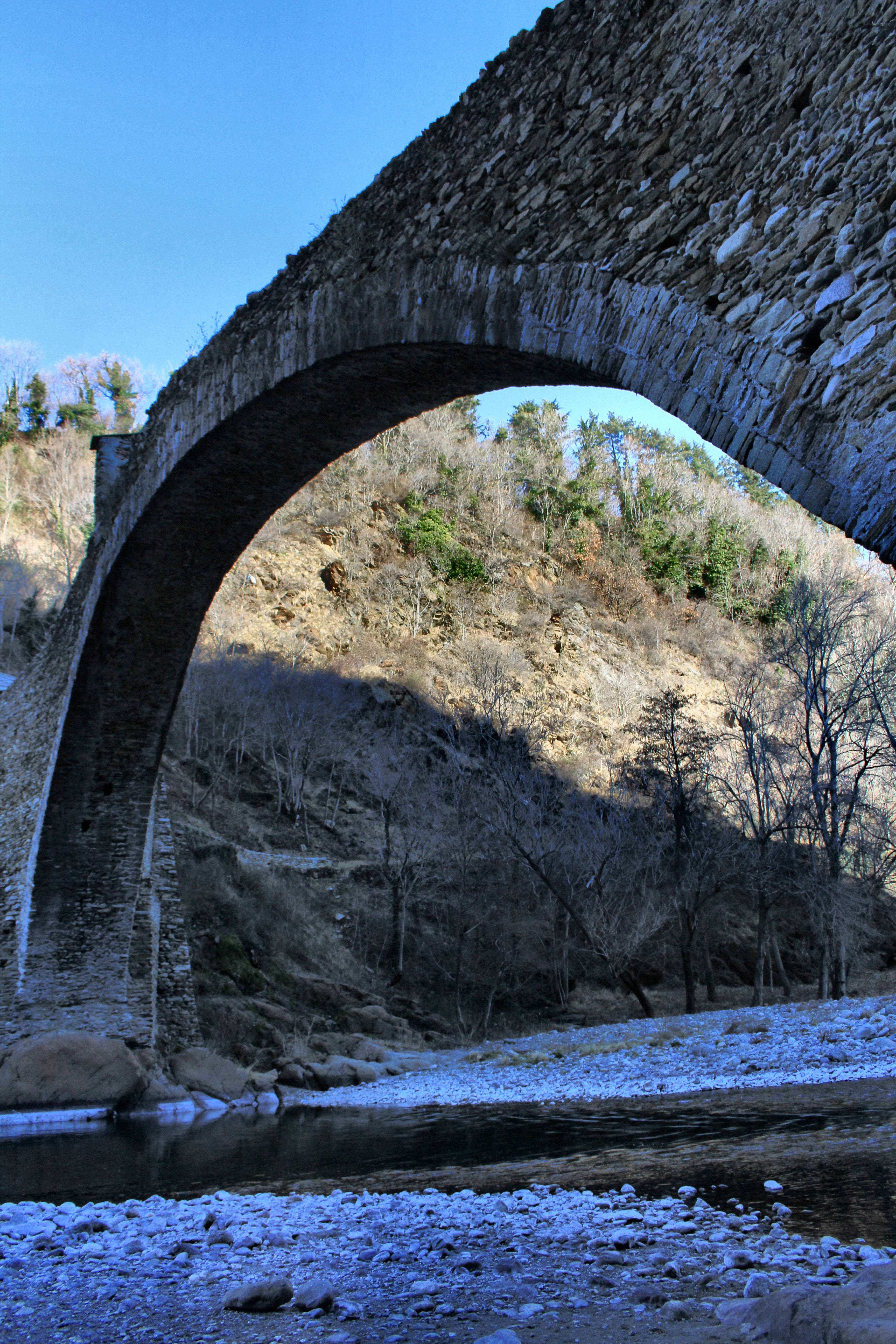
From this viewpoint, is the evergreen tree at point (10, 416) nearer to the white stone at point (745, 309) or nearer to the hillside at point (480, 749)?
the hillside at point (480, 749)

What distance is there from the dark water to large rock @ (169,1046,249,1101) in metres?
1.86

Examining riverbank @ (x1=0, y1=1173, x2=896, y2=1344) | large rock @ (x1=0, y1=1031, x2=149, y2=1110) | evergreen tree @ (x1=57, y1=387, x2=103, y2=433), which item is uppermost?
evergreen tree @ (x1=57, y1=387, x2=103, y2=433)

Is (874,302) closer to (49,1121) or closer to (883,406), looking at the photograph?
(883,406)

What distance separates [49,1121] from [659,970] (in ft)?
48.0

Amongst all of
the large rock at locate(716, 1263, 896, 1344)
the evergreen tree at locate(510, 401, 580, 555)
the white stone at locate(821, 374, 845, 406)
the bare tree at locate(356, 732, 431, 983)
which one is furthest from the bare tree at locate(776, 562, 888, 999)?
the evergreen tree at locate(510, 401, 580, 555)

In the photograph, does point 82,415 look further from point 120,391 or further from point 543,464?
point 543,464

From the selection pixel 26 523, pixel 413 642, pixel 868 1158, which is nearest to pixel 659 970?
pixel 413 642

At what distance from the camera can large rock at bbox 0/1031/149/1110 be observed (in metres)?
9.89

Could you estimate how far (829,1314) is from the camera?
2426mm

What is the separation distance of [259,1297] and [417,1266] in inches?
28.9

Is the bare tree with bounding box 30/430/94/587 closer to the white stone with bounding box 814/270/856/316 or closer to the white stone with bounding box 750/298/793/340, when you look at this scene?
the white stone with bounding box 750/298/793/340

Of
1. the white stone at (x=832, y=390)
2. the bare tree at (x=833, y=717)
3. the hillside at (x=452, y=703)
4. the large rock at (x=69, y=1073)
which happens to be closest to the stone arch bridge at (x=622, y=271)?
the white stone at (x=832, y=390)

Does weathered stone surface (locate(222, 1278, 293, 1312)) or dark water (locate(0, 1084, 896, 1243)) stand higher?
weathered stone surface (locate(222, 1278, 293, 1312))

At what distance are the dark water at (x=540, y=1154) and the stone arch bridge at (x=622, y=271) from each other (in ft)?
10.8
